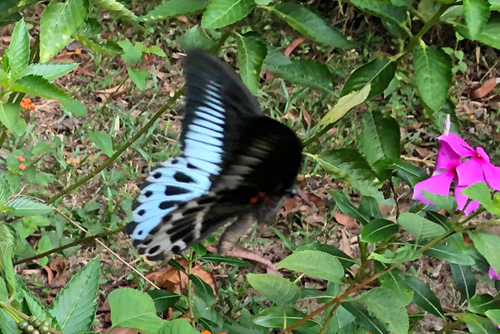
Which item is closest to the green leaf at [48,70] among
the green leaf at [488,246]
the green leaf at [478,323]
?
the green leaf at [488,246]

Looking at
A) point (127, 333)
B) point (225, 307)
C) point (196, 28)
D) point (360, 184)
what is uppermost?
point (196, 28)

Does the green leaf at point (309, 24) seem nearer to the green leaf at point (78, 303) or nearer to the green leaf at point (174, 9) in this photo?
the green leaf at point (174, 9)

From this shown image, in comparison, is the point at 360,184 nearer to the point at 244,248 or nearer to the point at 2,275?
the point at 2,275

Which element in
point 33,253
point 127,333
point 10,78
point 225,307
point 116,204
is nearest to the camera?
point 10,78

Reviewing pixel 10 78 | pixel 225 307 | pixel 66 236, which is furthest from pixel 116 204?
pixel 10 78

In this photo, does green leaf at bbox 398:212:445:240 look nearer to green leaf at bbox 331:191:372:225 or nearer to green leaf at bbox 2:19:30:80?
→ green leaf at bbox 331:191:372:225
